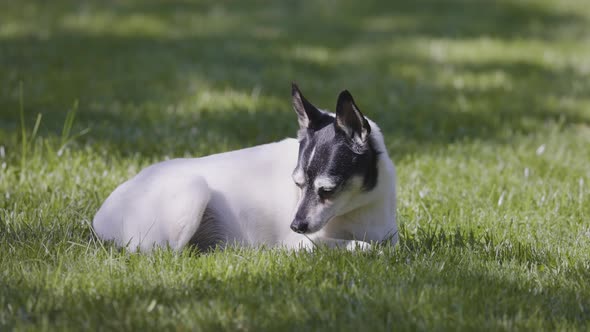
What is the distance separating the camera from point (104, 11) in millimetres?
11461

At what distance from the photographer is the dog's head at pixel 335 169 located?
362cm

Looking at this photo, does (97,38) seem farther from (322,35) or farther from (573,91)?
(573,91)

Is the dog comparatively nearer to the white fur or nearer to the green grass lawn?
the white fur

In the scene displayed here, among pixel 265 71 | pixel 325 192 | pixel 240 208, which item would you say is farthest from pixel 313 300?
pixel 265 71

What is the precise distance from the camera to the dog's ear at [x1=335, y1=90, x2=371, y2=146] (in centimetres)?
362

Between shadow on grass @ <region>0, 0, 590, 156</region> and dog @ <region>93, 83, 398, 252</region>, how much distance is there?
191 cm

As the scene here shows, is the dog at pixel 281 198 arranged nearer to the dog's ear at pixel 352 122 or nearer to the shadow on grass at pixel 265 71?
the dog's ear at pixel 352 122

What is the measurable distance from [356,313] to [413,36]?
784cm

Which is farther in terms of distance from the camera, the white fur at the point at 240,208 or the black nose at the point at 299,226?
the white fur at the point at 240,208

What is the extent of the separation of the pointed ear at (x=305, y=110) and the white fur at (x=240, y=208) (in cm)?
24

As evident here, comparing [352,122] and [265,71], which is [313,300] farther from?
[265,71]

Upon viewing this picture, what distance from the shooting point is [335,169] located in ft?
12.0

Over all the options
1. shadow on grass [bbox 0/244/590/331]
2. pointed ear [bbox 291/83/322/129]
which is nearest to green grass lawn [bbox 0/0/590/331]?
shadow on grass [bbox 0/244/590/331]

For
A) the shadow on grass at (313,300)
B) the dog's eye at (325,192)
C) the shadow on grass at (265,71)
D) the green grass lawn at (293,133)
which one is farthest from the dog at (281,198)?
the shadow on grass at (265,71)
